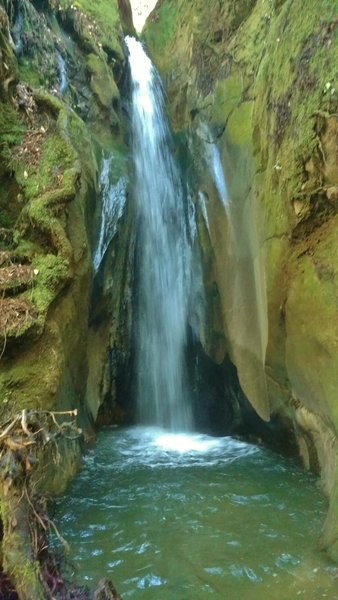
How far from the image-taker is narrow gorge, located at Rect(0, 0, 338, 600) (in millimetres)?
4500

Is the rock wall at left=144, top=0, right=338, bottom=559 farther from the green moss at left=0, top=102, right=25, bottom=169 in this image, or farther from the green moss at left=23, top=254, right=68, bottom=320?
the green moss at left=0, top=102, right=25, bottom=169

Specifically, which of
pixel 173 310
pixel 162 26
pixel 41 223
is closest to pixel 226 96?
pixel 173 310

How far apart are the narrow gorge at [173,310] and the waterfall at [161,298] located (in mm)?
44

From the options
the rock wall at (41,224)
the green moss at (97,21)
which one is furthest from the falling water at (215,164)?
the green moss at (97,21)

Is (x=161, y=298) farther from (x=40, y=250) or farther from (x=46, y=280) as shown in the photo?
(x=46, y=280)

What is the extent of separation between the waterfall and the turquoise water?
3071 mm

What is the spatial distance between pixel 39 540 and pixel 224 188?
7.92 meters

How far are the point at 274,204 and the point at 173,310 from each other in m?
4.67

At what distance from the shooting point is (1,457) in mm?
3021

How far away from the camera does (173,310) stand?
37.7 ft

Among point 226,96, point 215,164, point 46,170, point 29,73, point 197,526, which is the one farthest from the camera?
point 215,164

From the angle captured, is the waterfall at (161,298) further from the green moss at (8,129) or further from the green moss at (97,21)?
the green moss at (8,129)

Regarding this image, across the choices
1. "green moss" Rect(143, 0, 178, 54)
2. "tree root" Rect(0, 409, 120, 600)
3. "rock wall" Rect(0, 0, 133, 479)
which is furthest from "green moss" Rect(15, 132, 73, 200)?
"green moss" Rect(143, 0, 178, 54)

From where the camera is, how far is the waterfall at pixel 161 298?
11312mm
